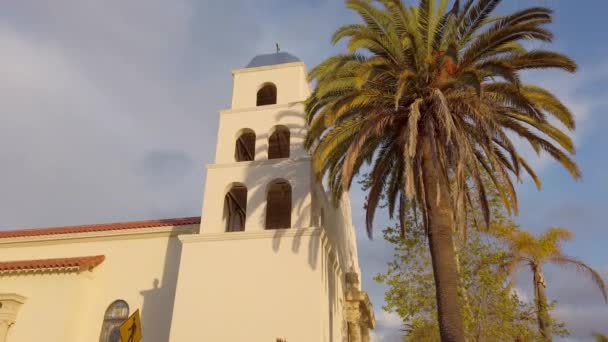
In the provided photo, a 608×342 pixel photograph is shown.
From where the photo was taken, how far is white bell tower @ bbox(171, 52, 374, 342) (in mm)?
15391

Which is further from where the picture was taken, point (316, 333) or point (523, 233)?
point (523, 233)

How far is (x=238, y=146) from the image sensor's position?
21250 millimetres

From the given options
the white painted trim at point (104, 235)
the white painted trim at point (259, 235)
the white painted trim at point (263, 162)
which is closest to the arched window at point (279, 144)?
the white painted trim at point (263, 162)

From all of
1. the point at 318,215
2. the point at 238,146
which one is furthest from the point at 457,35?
the point at 238,146

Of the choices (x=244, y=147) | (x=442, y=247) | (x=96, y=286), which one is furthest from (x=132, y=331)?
(x=244, y=147)

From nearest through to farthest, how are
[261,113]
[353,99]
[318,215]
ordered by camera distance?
[353,99] < [318,215] < [261,113]

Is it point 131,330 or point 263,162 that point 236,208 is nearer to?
point 263,162

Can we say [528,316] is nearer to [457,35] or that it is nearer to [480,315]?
[480,315]

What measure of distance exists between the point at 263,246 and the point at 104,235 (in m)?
Result: 8.13

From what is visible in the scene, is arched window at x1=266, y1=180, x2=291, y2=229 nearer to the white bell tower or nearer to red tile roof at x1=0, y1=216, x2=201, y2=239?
the white bell tower

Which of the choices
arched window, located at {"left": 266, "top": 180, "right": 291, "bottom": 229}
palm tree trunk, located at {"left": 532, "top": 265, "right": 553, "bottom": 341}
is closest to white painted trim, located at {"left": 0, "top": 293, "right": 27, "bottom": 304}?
arched window, located at {"left": 266, "top": 180, "right": 291, "bottom": 229}

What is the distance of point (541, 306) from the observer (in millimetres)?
18578

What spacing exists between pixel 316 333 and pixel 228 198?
755cm

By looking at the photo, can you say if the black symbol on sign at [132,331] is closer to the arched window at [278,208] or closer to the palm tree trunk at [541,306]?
the arched window at [278,208]
